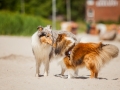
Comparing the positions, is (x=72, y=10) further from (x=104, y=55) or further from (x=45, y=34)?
(x=104, y=55)

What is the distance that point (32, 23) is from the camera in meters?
39.3

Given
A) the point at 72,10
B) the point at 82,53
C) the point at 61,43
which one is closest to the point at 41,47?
the point at 61,43

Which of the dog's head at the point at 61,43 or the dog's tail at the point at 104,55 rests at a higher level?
the dog's head at the point at 61,43

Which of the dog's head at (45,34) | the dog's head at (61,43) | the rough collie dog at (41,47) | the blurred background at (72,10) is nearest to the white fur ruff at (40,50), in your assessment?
the rough collie dog at (41,47)

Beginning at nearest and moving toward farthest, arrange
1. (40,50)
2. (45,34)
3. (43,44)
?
(45,34)
(43,44)
(40,50)

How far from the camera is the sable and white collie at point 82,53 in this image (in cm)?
1203

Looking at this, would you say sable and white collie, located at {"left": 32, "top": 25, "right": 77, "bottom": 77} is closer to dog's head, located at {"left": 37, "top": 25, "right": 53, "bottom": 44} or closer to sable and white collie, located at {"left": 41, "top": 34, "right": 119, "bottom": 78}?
dog's head, located at {"left": 37, "top": 25, "right": 53, "bottom": 44}

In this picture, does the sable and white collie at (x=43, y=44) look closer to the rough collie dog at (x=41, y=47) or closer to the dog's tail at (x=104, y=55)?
A: the rough collie dog at (x=41, y=47)

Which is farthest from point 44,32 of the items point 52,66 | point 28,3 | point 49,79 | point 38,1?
point 38,1

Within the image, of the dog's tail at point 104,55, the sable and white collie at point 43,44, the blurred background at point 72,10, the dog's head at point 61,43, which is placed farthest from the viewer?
the blurred background at point 72,10

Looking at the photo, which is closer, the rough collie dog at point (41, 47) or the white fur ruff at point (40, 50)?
the rough collie dog at point (41, 47)

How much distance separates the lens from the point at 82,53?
12.2 meters

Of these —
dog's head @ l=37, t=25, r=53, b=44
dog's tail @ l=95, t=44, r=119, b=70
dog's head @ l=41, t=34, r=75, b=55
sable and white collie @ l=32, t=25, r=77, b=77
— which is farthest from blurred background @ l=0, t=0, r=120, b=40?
dog's tail @ l=95, t=44, r=119, b=70

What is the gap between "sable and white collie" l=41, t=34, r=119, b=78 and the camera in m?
12.0
